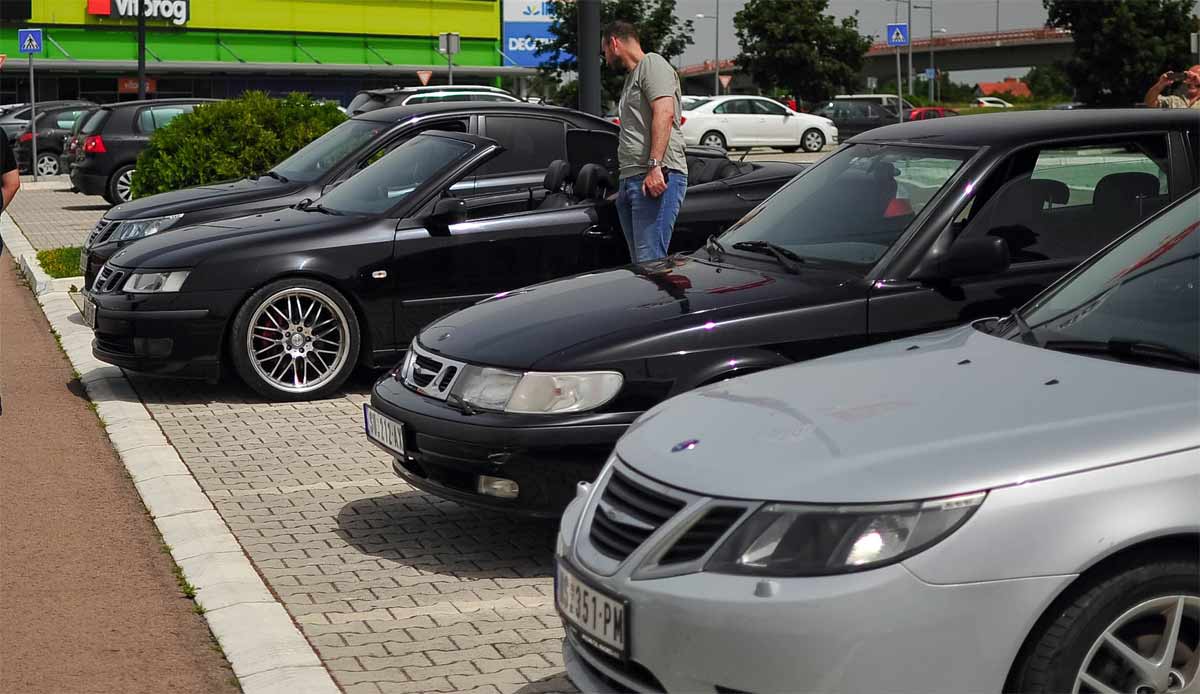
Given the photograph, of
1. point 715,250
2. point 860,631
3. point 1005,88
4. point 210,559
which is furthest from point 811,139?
point 1005,88

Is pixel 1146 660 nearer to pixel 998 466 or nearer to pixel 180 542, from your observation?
pixel 998 466

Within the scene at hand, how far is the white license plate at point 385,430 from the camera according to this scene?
573 centimetres

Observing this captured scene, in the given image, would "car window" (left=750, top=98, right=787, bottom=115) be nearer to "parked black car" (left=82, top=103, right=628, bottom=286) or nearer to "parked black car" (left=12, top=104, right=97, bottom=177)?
"parked black car" (left=12, top=104, right=97, bottom=177)

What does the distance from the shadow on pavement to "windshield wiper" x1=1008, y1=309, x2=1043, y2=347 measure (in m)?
2.04

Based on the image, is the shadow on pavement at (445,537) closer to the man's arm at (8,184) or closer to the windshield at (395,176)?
the windshield at (395,176)

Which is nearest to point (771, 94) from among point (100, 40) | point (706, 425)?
point (100, 40)

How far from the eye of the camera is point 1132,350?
3768 millimetres

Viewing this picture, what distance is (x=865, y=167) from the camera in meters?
6.28

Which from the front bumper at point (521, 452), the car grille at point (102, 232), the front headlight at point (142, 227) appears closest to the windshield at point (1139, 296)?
the front bumper at point (521, 452)

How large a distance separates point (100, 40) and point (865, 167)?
51.1 metres

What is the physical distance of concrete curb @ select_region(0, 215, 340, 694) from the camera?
455 cm

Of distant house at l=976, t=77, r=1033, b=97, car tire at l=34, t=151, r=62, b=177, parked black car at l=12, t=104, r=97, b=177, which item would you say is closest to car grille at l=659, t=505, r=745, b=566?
parked black car at l=12, t=104, r=97, b=177

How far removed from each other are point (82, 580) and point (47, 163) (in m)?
28.6

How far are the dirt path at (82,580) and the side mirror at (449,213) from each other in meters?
2.16
